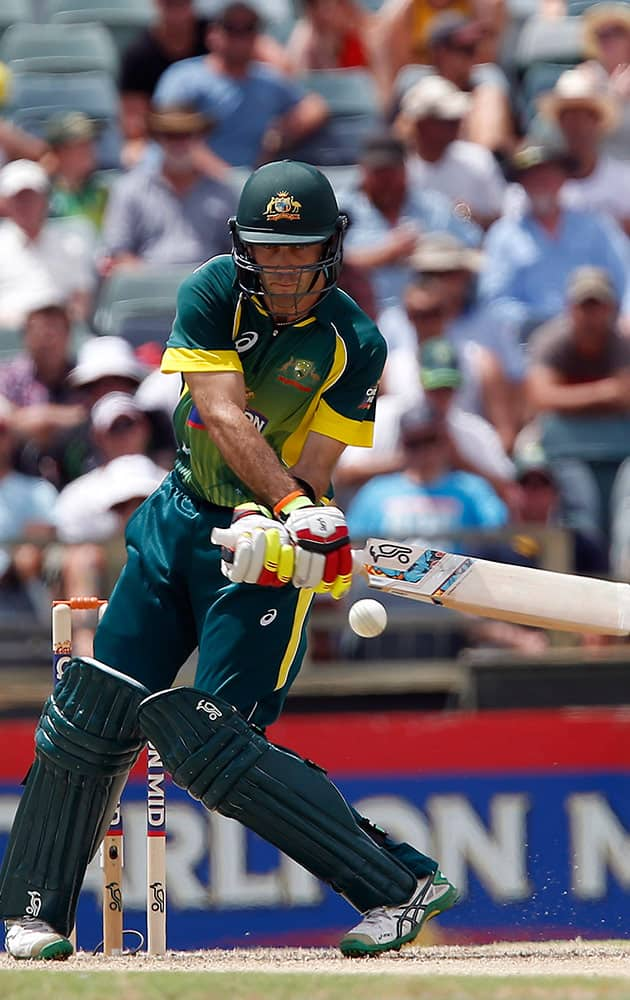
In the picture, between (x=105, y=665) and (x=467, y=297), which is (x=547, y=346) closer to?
(x=467, y=297)

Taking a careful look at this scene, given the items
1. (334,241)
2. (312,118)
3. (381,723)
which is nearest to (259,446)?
(334,241)

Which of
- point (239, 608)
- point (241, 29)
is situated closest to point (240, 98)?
point (241, 29)

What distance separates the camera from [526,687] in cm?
709

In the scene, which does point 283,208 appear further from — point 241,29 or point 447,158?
point 241,29

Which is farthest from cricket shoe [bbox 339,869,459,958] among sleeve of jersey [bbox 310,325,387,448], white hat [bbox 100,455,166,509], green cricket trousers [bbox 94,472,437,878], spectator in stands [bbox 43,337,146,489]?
spectator in stands [bbox 43,337,146,489]

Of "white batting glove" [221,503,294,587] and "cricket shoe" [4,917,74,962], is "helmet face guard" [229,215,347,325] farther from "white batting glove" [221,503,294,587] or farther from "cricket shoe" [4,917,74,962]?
"cricket shoe" [4,917,74,962]

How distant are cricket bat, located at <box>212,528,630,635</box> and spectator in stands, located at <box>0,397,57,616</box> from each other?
2932mm

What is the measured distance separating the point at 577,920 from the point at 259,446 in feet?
10.8

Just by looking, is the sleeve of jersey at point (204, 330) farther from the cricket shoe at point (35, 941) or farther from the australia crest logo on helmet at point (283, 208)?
the cricket shoe at point (35, 941)

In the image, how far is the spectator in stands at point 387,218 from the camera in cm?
972

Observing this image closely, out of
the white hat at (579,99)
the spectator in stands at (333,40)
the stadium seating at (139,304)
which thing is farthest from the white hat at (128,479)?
the spectator in stands at (333,40)

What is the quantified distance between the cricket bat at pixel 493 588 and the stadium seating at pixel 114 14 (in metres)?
8.17

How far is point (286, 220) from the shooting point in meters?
4.50

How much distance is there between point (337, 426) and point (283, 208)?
64cm
